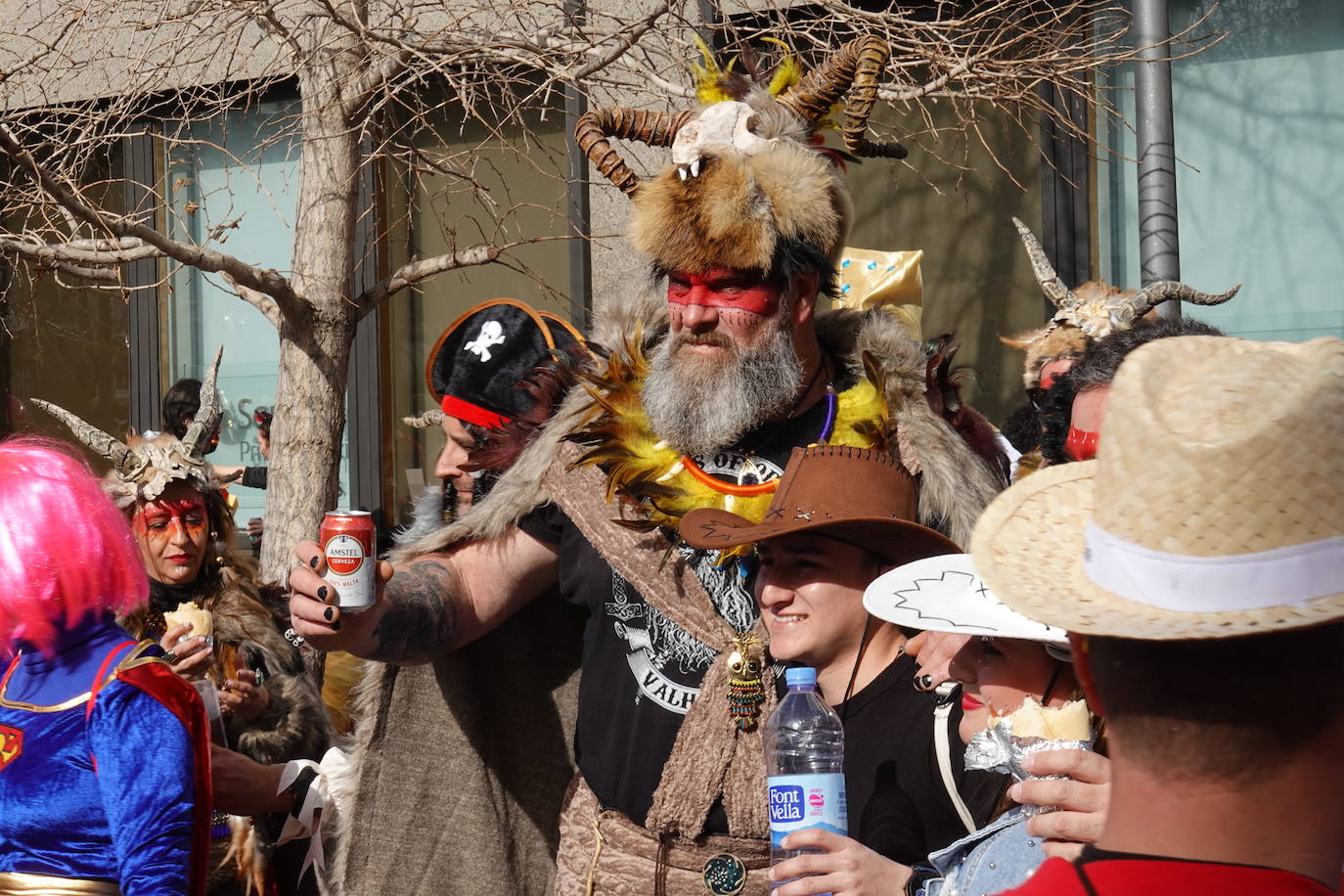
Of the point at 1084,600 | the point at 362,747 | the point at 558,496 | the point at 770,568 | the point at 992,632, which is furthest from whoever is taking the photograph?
the point at 362,747

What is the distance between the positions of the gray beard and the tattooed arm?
0.50 meters

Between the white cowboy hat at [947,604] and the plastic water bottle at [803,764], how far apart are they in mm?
247

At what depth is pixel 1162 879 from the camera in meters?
1.20

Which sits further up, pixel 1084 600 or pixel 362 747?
pixel 1084 600

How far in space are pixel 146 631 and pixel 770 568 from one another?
237 centimetres

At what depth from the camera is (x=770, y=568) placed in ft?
9.41

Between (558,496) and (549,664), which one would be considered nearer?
(558,496)

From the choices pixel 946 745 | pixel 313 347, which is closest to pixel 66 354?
pixel 313 347

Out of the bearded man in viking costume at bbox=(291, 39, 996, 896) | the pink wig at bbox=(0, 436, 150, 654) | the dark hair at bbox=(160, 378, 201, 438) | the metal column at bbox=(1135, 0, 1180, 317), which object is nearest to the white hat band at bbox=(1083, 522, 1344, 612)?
the bearded man in viking costume at bbox=(291, 39, 996, 896)

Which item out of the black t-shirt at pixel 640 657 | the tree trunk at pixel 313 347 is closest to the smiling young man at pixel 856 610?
the black t-shirt at pixel 640 657

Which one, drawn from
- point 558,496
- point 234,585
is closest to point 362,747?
point 558,496

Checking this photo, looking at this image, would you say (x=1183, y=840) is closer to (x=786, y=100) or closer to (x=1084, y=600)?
(x=1084, y=600)

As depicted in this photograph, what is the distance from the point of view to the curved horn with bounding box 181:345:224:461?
492 cm

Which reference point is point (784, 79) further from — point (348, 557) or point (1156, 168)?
point (1156, 168)
